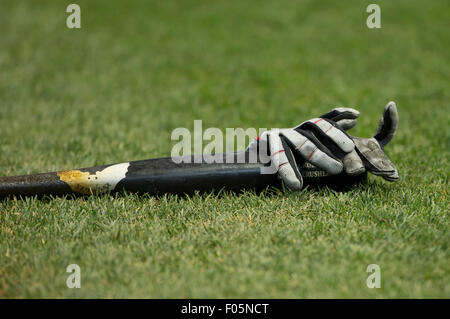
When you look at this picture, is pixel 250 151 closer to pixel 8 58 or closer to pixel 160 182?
pixel 160 182

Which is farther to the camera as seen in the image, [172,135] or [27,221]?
[172,135]

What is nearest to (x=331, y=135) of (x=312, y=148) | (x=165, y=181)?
(x=312, y=148)

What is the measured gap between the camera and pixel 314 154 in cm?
268

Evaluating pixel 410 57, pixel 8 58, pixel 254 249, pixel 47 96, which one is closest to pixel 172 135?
pixel 47 96

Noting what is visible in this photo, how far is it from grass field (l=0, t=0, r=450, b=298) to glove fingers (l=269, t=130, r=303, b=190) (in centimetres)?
15

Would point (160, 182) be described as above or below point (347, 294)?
above

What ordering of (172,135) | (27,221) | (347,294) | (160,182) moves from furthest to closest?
(172,135), (160,182), (27,221), (347,294)

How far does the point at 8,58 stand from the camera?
670 centimetres

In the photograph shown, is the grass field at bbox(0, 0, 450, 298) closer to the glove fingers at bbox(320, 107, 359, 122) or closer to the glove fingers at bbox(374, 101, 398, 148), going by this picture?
the glove fingers at bbox(374, 101, 398, 148)

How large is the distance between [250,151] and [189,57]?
426 cm

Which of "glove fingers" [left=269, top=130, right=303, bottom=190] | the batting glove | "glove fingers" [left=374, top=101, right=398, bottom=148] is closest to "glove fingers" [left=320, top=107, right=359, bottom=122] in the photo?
the batting glove

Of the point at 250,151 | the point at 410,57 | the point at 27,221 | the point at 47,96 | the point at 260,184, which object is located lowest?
the point at 27,221

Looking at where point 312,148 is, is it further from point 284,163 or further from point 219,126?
point 219,126

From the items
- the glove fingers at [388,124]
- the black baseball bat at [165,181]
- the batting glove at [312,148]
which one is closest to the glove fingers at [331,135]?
the batting glove at [312,148]
